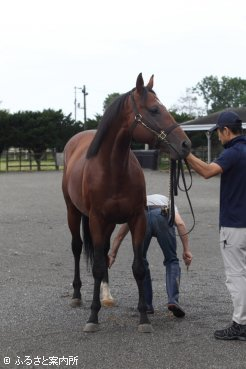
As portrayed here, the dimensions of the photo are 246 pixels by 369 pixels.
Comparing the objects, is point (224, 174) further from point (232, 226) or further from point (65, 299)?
point (65, 299)

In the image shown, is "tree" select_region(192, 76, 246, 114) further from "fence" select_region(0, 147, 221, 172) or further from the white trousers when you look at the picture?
the white trousers

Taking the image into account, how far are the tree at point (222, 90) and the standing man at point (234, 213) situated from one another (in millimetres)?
99437

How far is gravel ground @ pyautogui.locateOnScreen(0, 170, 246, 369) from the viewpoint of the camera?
3.93m

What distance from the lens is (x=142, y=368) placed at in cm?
372

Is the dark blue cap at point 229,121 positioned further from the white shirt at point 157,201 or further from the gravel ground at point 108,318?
the gravel ground at point 108,318

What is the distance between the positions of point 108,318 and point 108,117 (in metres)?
1.94

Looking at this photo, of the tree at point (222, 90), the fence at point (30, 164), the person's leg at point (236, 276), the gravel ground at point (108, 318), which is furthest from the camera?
the tree at point (222, 90)

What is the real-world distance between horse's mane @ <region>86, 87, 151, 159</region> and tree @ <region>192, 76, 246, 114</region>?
9908 cm

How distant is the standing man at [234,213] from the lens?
4.31 metres

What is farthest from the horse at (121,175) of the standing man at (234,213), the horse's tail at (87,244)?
the horse's tail at (87,244)

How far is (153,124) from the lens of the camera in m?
4.45

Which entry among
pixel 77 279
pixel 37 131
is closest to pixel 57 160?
pixel 37 131

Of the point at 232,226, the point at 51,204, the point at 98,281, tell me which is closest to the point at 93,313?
the point at 98,281

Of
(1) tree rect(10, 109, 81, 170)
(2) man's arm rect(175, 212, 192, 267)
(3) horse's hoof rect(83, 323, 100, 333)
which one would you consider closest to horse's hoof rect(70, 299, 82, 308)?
(3) horse's hoof rect(83, 323, 100, 333)
